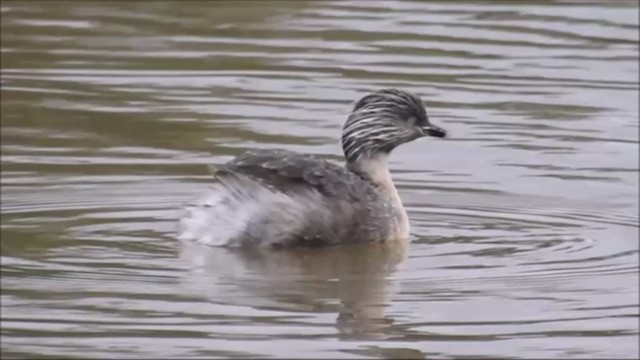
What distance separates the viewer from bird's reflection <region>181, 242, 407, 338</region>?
1038cm

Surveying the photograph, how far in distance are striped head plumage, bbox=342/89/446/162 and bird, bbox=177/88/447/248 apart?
22 centimetres

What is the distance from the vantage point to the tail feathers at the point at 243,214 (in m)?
11.5

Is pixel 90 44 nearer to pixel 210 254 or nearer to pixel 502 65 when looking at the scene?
pixel 502 65

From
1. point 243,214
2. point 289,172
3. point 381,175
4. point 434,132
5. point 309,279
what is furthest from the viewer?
point 434,132

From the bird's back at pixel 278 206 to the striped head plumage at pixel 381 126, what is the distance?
0.48 m

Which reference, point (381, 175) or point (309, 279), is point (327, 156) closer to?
point (381, 175)

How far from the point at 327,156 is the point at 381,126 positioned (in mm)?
1635

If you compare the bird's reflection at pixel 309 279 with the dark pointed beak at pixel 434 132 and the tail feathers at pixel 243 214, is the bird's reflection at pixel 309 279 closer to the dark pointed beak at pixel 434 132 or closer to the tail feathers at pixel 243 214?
the tail feathers at pixel 243 214

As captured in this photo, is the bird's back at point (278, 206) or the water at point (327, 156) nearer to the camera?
the water at point (327, 156)

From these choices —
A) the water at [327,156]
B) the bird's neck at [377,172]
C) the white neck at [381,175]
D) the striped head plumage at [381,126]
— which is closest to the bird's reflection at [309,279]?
the water at [327,156]

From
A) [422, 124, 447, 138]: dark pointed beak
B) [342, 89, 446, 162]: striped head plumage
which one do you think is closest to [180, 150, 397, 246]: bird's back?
[342, 89, 446, 162]: striped head plumage

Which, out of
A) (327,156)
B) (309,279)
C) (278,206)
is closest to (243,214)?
(278,206)

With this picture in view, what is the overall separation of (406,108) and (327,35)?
547 centimetres

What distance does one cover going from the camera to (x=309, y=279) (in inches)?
439
